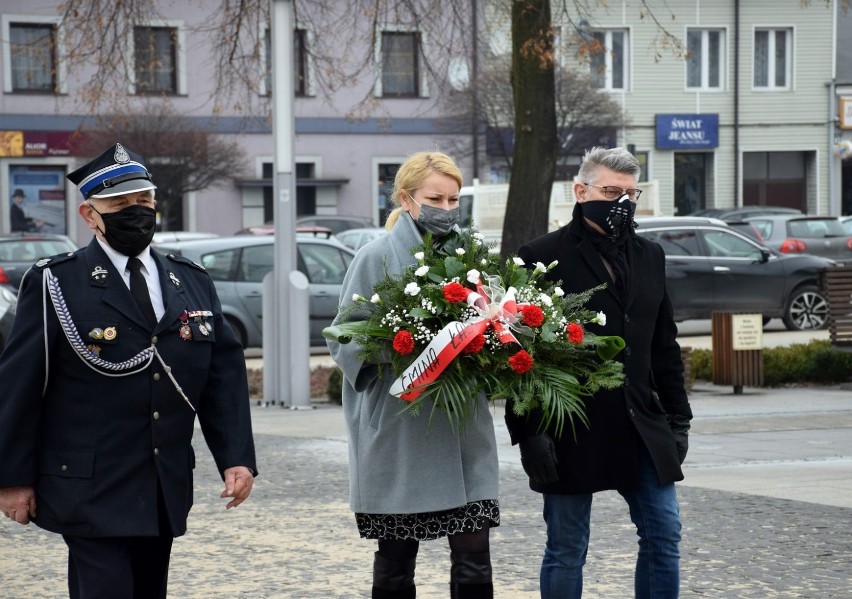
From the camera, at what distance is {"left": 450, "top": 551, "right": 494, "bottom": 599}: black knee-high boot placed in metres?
4.75

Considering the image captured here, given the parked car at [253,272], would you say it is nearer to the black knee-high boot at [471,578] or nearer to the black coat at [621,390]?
A: the black coat at [621,390]

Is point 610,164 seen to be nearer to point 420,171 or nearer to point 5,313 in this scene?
point 420,171

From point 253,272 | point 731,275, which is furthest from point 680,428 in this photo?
point 731,275

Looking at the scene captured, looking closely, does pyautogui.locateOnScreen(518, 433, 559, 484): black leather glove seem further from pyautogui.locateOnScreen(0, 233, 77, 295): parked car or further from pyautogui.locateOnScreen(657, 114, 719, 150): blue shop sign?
pyautogui.locateOnScreen(657, 114, 719, 150): blue shop sign

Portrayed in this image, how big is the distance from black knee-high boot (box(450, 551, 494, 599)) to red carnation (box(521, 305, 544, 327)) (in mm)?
836

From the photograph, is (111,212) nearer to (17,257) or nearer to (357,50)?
(17,257)

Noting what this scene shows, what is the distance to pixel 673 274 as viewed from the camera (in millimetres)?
20016

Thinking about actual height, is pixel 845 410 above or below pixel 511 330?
below

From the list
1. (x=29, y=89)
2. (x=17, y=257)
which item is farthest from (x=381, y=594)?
(x=29, y=89)

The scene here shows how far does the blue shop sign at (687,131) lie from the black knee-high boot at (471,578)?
38118 mm

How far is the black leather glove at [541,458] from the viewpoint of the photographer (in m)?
4.74

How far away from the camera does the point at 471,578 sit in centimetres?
475

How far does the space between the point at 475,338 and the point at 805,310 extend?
17096 millimetres

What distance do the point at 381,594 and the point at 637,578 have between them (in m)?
0.95
